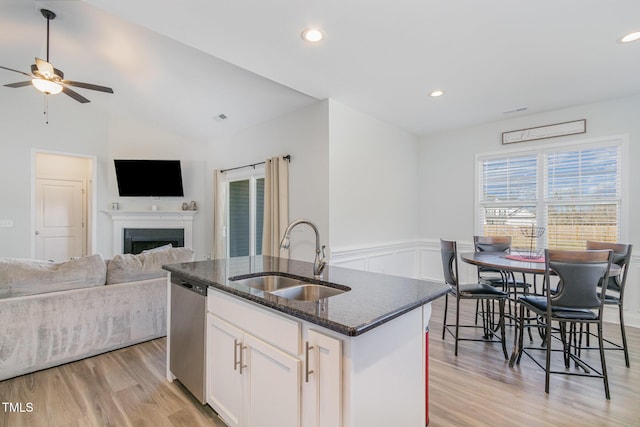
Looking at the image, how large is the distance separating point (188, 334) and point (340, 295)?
127cm

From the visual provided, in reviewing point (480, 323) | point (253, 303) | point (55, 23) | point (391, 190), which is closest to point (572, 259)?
point (480, 323)

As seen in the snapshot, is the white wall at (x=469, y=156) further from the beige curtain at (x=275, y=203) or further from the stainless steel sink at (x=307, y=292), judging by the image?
the stainless steel sink at (x=307, y=292)

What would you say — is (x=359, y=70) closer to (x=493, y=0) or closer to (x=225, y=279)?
(x=493, y=0)

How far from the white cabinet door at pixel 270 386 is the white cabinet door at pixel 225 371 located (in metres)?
0.09

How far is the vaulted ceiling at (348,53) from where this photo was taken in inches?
89.3

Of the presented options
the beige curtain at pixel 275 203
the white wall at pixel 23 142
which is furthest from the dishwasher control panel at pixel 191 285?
the white wall at pixel 23 142

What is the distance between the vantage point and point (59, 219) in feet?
21.1

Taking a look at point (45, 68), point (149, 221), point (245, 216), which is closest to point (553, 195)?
point (245, 216)

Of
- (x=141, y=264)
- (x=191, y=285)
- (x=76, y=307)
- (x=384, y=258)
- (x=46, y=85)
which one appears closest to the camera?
(x=191, y=285)

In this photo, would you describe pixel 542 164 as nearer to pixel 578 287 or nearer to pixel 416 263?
pixel 416 263

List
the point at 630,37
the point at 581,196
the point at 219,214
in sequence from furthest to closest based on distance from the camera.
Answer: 1. the point at 219,214
2. the point at 581,196
3. the point at 630,37

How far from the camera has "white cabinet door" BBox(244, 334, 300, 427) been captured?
1.34 m

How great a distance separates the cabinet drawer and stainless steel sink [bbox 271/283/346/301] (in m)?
0.26

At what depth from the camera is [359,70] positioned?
312cm
